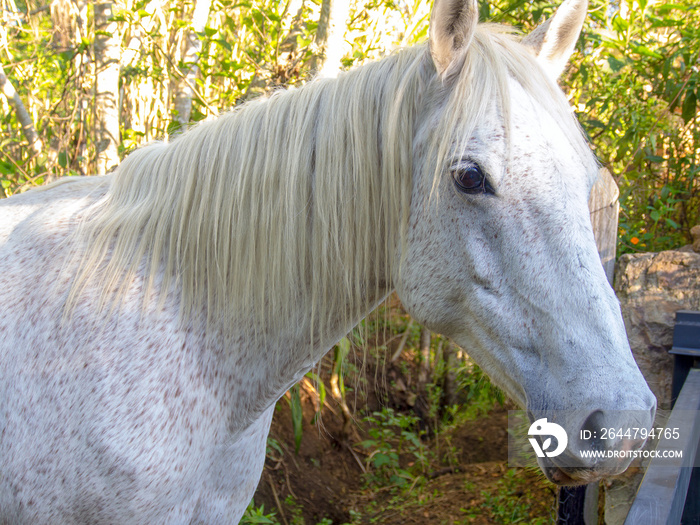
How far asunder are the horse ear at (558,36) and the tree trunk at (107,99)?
2707 millimetres

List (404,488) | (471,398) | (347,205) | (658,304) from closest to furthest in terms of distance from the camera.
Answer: (347,205)
(658,304)
(404,488)
(471,398)

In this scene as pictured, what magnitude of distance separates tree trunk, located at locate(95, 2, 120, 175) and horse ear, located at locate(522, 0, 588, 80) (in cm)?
271

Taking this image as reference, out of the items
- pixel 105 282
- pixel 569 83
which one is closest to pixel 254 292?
pixel 105 282

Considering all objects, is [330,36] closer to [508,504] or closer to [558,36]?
[558,36]

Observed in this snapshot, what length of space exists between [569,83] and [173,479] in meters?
3.72

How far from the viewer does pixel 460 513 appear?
11.2 feet

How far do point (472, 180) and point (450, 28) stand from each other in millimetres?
382

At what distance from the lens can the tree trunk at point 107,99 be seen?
3.29 m

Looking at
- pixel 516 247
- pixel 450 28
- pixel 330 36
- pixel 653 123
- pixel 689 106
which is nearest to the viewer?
pixel 516 247

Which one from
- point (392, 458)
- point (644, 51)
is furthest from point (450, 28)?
point (392, 458)

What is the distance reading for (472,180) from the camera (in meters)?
1.16

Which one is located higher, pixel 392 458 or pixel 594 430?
pixel 594 430

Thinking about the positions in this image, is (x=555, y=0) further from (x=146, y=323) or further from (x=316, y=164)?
(x=146, y=323)

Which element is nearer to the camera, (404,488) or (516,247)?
(516,247)
